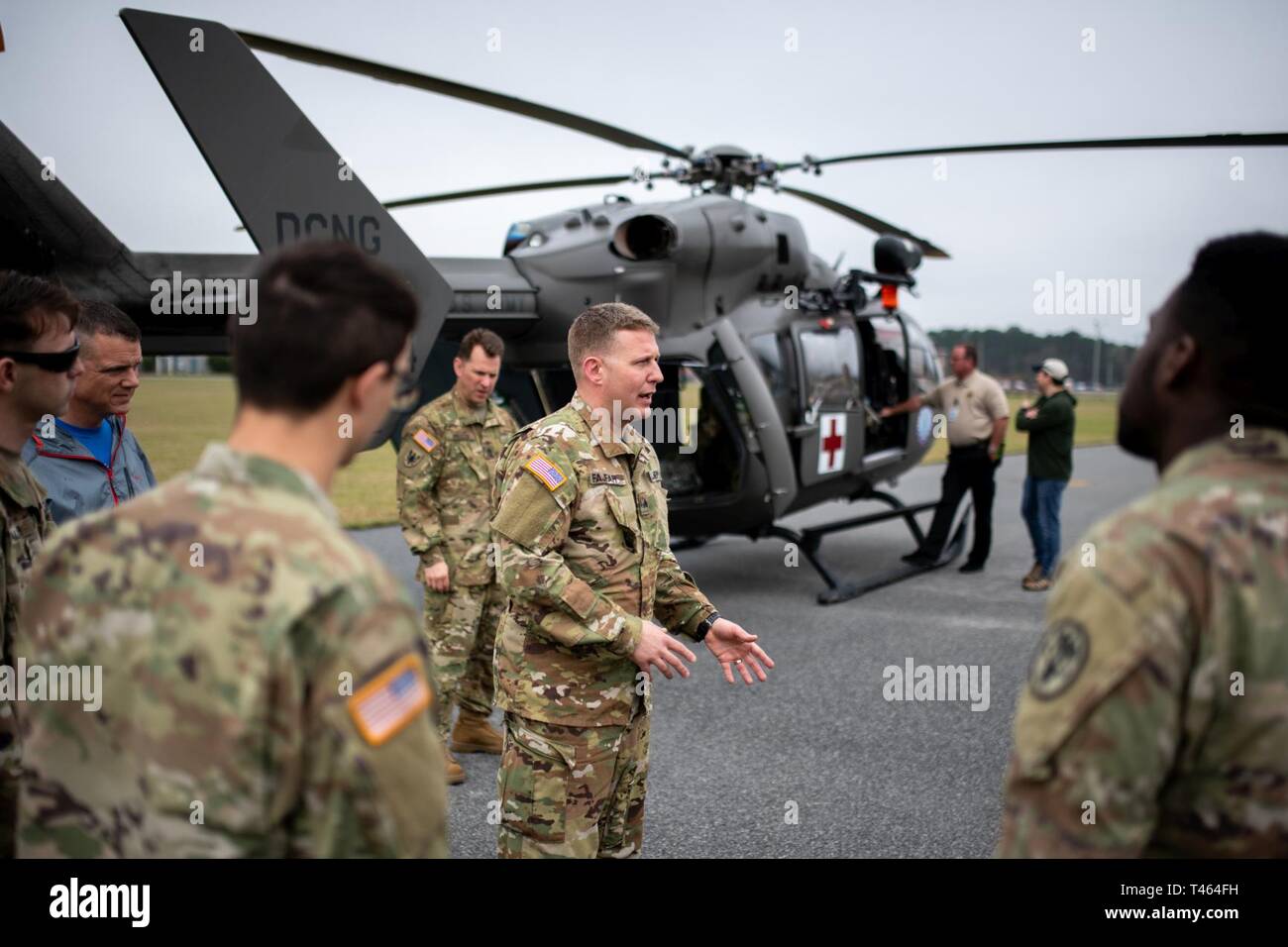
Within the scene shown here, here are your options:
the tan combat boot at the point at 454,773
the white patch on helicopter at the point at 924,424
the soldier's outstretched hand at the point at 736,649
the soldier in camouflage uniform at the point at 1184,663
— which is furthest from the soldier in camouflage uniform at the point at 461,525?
the white patch on helicopter at the point at 924,424

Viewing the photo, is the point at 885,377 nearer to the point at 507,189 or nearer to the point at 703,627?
the point at 507,189

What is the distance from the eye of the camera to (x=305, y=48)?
4363mm

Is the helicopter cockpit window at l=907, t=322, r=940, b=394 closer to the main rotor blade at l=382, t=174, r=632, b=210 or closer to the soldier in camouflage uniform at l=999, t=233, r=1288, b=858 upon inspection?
the main rotor blade at l=382, t=174, r=632, b=210

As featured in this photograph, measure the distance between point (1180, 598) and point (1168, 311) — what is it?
1.40 ft

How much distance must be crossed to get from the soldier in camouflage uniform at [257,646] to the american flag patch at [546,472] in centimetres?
127

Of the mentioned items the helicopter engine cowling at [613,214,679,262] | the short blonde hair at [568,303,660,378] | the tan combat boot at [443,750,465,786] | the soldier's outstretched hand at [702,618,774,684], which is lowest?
the tan combat boot at [443,750,465,786]

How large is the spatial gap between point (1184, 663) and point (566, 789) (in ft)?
5.57

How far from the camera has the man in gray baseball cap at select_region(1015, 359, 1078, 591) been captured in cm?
760

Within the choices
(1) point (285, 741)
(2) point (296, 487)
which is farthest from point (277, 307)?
(1) point (285, 741)

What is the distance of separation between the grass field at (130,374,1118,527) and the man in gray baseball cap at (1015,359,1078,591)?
0.79 metres

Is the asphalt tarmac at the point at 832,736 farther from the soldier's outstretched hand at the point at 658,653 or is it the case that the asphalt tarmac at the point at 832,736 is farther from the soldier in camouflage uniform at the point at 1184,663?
the soldier in camouflage uniform at the point at 1184,663

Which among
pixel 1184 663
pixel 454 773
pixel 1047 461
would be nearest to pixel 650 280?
pixel 454 773

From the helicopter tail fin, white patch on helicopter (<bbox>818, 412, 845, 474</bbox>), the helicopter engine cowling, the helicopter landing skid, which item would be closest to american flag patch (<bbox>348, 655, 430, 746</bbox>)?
the helicopter tail fin
